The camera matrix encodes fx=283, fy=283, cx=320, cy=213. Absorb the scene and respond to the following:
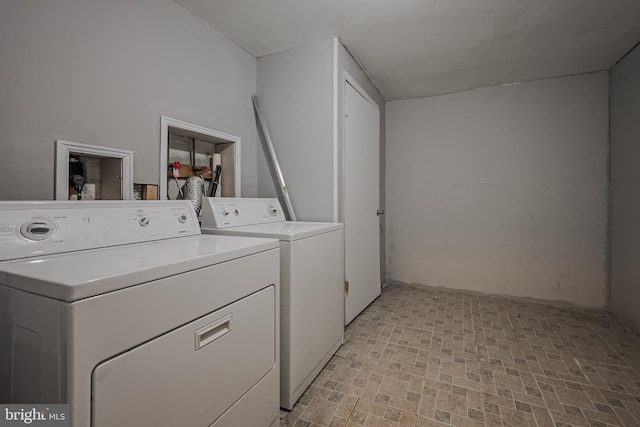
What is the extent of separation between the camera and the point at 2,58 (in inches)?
44.0

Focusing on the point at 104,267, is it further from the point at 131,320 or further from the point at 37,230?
the point at 37,230

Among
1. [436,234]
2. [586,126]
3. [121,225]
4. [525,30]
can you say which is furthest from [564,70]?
[121,225]

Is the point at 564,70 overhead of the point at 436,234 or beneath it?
overhead

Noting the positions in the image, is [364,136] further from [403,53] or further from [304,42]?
[304,42]

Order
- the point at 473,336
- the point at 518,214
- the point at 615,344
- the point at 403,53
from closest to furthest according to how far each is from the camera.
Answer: the point at 615,344, the point at 473,336, the point at 403,53, the point at 518,214

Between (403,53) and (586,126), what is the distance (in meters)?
1.92

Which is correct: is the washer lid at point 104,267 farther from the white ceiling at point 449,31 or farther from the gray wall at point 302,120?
the white ceiling at point 449,31

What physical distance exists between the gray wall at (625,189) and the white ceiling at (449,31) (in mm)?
252

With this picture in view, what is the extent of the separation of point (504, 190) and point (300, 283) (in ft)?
8.61

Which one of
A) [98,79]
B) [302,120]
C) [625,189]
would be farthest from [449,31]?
[98,79]

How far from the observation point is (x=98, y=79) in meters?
1.40

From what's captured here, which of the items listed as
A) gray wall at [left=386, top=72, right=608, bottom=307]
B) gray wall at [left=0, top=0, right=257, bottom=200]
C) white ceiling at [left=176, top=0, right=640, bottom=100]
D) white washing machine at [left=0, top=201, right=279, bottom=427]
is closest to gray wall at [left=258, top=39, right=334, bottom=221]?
white ceiling at [left=176, top=0, right=640, bottom=100]

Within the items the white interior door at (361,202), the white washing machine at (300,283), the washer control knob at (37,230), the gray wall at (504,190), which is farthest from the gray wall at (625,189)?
the washer control knob at (37,230)

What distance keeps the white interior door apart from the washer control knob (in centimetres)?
174
